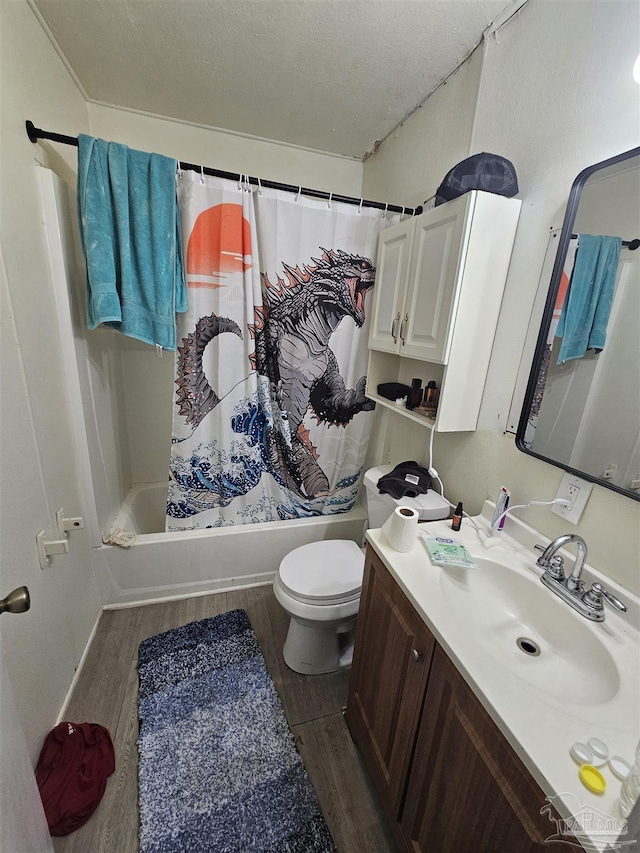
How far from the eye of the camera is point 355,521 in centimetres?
213

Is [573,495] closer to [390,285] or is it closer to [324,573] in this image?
[324,573]

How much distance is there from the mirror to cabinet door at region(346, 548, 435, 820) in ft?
2.04

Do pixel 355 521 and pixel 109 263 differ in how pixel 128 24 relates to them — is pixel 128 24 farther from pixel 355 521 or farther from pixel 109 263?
pixel 355 521

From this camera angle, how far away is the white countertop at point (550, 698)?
51 cm

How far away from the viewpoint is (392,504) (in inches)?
57.3

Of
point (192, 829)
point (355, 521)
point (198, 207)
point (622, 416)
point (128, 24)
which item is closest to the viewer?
point (622, 416)

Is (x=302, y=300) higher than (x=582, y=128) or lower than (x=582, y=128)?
lower

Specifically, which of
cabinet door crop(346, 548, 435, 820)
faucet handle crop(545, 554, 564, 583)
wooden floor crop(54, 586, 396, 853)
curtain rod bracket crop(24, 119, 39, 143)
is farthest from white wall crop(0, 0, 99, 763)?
faucet handle crop(545, 554, 564, 583)

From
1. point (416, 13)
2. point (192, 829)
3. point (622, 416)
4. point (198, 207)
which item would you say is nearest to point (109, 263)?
point (198, 207)

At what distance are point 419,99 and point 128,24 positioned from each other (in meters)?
1.22

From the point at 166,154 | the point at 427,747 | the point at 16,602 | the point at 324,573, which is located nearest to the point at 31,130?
the point at 166,154

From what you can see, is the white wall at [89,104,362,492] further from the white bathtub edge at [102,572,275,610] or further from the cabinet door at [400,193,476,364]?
the cabinet door at [400,193,476,364]

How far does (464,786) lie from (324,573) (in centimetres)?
84

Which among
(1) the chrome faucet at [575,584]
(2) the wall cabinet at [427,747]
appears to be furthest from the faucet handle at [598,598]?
(2) the wall cabinet at [427,747]
